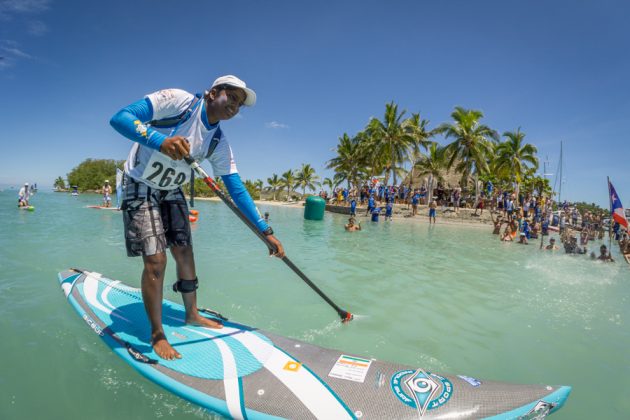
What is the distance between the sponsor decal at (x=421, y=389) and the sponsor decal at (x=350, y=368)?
24 cm

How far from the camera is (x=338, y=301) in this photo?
5.10 m

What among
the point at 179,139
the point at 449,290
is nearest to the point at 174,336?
the point at 179,139

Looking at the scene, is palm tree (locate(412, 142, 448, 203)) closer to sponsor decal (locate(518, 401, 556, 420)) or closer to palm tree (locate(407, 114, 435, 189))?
palm tree (locate(407, 114, 435, 189))

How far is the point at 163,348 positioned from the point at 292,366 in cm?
117

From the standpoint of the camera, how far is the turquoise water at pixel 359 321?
257 cm

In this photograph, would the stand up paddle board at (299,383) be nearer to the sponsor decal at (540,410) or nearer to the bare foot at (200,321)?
the sponsor decal at (540,410)

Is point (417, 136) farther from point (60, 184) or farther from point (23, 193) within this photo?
point (60, 184)

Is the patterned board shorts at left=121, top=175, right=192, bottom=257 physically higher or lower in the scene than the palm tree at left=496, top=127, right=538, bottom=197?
lower

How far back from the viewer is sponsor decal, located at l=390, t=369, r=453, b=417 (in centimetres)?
215

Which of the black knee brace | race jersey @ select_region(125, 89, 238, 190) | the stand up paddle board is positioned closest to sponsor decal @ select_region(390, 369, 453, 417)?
the stand up paddle board

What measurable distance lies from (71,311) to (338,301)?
12.2ft

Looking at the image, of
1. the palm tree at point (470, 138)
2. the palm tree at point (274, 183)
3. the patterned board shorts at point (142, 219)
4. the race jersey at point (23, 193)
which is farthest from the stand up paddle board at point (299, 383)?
the palm tree at point (274, 183)

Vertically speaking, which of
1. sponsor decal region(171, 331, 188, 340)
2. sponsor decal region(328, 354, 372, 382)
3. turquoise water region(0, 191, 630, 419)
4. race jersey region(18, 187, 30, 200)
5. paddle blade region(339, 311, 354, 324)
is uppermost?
race jersey region(18, 187, 30, 200)

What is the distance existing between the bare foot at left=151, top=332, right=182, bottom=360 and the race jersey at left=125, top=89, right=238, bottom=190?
1350 mm
